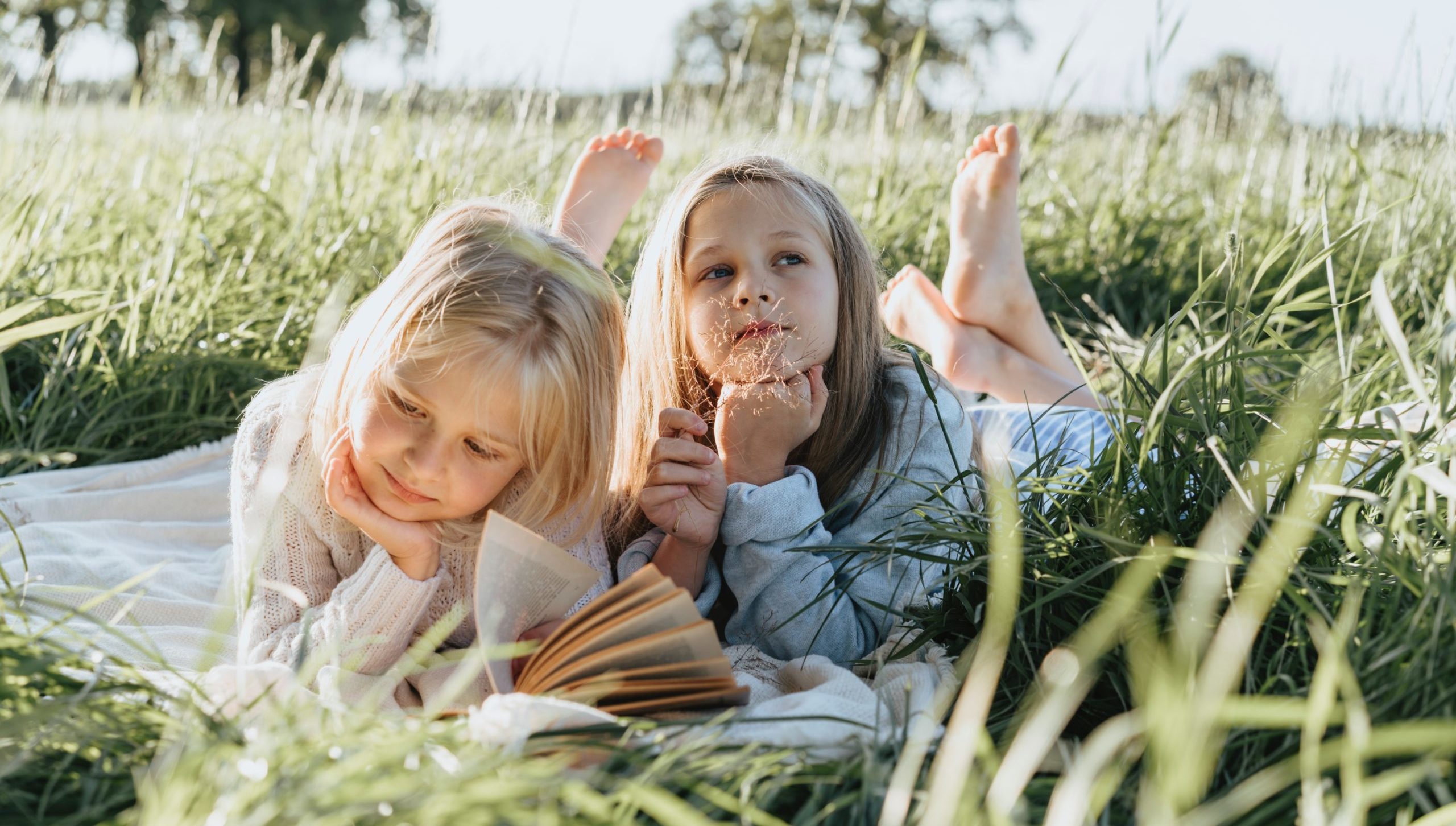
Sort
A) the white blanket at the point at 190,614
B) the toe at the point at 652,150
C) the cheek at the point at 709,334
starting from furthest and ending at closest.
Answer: the toe at the point at 652,150 → the cheek at the point at 709,334 → the white blanket at the point at 190,614

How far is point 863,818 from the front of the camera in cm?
107

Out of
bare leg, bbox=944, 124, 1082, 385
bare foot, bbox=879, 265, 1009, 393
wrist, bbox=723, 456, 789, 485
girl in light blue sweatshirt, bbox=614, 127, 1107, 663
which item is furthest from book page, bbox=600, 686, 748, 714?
bare leg, bbox=944, 124, 1082, 385

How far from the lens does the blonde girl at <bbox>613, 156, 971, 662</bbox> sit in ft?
6.15

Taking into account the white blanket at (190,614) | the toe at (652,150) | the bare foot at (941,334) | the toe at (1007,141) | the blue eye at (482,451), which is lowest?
the white blanket at (190,614)

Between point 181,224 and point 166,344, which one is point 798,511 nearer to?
point 166,344

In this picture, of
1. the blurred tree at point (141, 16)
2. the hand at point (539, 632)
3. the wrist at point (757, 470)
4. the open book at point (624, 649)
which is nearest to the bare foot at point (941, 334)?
the wrist at point (757, 470)

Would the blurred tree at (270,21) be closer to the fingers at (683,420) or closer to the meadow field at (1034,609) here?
the meadow field at (1034,609)

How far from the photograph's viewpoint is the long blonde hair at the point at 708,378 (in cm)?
213

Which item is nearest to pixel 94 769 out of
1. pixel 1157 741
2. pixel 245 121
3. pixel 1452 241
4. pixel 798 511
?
pixel 1157 741

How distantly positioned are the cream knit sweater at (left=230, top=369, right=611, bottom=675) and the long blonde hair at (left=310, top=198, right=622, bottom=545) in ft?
Result: 0.20

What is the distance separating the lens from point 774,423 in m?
Result: 2.00

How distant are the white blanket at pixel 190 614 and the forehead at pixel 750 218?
77 centimetres

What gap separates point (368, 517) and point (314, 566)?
0.77 ft

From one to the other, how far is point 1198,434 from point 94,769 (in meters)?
1.41
